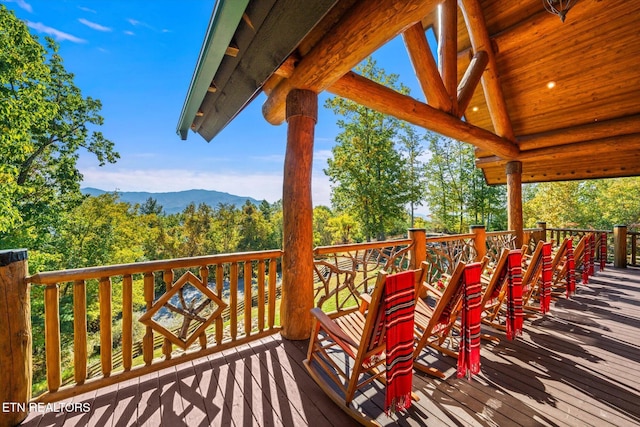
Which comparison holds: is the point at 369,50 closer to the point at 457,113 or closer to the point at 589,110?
the point at 457,113

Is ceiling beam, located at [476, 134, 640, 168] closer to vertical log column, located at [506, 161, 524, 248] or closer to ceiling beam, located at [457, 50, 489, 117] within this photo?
vertical log column, located at [506, 161, 524, 248]

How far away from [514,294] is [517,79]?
5112mm

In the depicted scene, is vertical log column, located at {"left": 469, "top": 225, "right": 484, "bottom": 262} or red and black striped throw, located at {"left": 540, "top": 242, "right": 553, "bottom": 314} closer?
red and black striped throw, located at {"left": 540, "top": 242, "right": 553, "bottom": 314}

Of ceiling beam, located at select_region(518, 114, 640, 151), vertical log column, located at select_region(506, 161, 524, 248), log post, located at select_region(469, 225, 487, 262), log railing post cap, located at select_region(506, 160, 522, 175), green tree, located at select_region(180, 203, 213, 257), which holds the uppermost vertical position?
ceiling beam, located at select_region(518, 114, 640, 151)

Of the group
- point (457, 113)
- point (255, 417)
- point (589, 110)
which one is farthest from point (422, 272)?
point (589, 110)

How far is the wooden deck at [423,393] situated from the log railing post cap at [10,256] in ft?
3.52

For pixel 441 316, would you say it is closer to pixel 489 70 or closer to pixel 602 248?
pixel 489 70

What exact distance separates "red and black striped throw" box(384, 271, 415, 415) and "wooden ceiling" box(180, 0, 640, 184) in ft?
5.94

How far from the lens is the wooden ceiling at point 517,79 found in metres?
2.46

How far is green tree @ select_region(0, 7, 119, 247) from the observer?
7.56 m

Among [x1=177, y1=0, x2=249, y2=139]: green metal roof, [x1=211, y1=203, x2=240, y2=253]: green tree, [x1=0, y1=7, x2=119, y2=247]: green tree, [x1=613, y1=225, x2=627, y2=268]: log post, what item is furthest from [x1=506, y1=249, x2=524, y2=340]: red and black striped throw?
[x1=211, y1=203, x2=240, y2=253]: green tree

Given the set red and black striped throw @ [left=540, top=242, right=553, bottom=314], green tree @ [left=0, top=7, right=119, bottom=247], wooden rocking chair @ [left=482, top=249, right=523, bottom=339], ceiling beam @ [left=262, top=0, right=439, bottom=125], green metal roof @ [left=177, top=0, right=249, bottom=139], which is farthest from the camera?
green tree @ [left=0, top=7, right=119, bottom=247]

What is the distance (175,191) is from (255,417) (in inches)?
6779

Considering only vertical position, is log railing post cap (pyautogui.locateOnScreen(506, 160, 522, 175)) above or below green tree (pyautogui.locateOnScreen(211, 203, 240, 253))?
above
